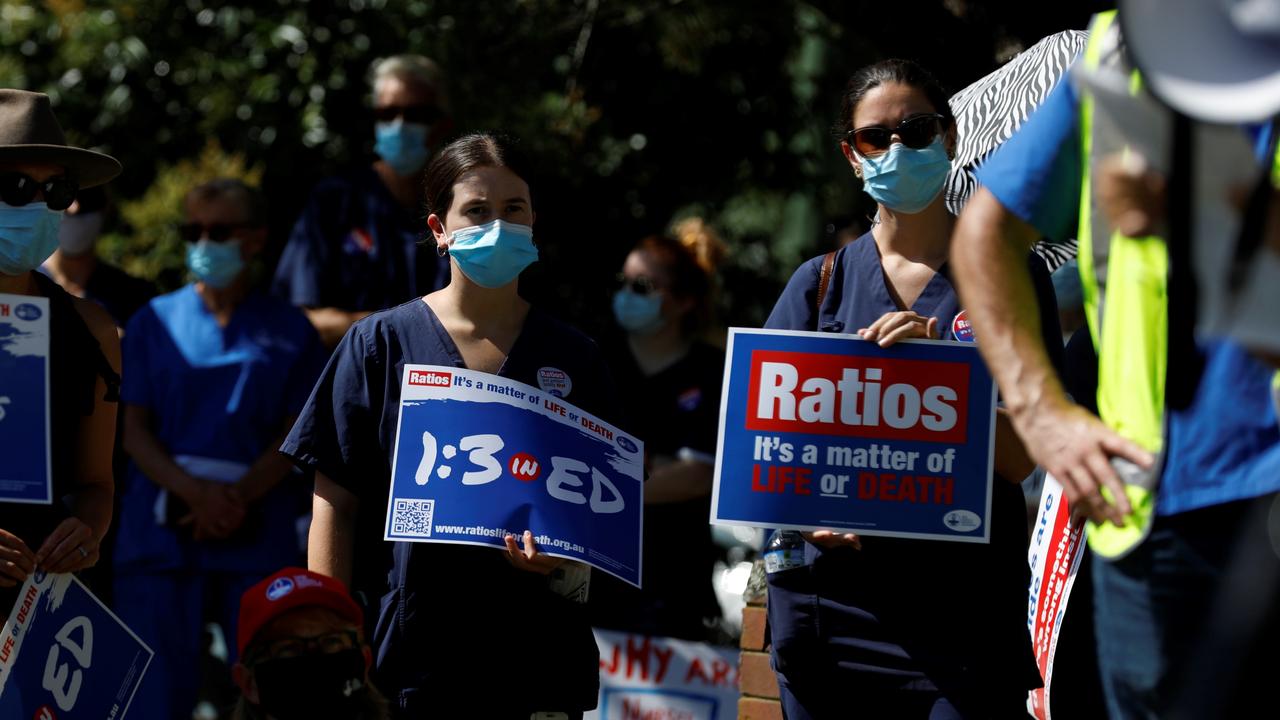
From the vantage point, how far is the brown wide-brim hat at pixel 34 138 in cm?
486

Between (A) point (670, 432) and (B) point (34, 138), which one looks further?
(A) point (670, 432)

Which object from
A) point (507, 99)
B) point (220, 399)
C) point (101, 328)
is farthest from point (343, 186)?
point (101, 328)

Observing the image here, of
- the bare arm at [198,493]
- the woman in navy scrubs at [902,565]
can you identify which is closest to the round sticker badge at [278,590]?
the woman in navy scrubs at [902,565]

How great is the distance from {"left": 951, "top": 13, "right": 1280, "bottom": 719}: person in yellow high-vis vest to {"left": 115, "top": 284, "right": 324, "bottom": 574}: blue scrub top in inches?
170

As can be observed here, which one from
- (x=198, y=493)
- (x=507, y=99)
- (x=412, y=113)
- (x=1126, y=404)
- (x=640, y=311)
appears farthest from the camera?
(x=507, y=99)

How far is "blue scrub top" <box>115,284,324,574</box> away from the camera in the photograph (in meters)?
6.84

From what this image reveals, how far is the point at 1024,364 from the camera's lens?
2.96 m

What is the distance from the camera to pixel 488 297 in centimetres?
463

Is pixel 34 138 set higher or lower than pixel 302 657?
higher

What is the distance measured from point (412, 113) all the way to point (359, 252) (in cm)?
65

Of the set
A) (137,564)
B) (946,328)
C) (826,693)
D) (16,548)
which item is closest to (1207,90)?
(946,328)

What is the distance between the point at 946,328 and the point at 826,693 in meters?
0.93

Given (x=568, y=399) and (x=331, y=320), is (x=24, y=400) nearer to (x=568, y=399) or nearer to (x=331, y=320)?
(x=568, y=399)

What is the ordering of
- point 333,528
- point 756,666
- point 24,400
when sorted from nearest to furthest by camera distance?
point 333,528 → point 24,400 → point 756,666
